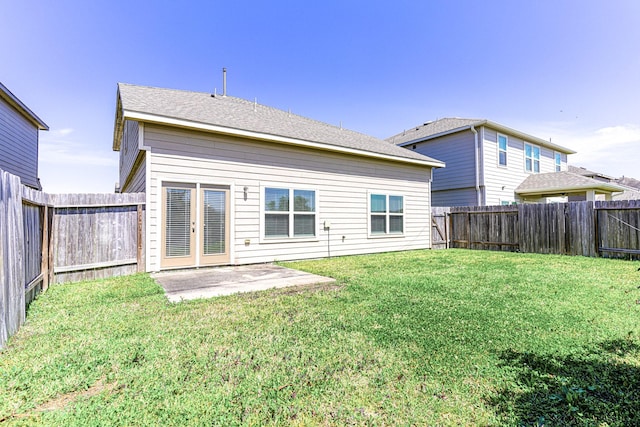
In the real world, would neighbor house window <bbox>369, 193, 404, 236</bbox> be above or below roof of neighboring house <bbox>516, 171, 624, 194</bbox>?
below

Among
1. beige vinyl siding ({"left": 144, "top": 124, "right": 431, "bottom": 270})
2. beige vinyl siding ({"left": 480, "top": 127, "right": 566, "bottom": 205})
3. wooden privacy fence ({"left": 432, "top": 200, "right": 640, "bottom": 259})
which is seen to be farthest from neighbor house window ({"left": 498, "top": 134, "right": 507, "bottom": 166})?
beige vinyl siding ({"left": 144, "top": 124, "right": 431, "bottom": 270})

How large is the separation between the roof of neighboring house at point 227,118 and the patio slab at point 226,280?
3.25 m

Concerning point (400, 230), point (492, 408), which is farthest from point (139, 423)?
point (400, 230)

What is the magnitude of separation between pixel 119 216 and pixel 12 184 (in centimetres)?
281

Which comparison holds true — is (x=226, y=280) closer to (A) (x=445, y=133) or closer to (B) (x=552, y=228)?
(B) (x=552, y=228)

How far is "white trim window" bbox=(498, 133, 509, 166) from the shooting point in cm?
1378

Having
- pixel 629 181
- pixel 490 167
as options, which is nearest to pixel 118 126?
pixel 490 167

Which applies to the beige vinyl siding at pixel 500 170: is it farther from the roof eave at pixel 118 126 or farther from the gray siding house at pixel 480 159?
the roof eave at pixel 118 126

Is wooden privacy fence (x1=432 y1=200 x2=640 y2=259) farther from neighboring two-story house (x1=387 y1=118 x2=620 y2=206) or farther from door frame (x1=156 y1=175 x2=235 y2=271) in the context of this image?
door frame (x1=156 y1=175 x2=235 y2=271)

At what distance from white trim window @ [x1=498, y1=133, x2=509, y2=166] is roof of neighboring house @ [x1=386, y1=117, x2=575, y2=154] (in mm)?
304

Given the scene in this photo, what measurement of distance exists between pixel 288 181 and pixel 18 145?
13.6m

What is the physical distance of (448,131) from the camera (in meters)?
14.0

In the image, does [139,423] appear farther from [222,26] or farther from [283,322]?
[222,26]

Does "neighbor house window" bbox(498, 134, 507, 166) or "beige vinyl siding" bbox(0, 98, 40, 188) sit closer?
"beige vinyl siding" bbox(0, 98, 40, 188)
